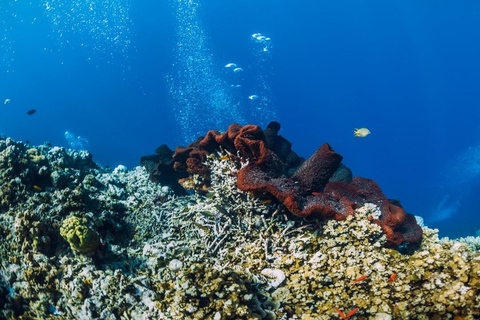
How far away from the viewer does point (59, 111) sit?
7438 centimetres

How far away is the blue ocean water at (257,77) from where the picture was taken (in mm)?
66938

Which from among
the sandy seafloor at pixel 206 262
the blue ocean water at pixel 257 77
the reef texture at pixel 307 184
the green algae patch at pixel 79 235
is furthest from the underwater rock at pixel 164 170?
the blue ocean water at pixel 257 77

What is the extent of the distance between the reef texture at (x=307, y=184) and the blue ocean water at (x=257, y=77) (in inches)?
2152

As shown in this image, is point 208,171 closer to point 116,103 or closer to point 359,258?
point 359,258

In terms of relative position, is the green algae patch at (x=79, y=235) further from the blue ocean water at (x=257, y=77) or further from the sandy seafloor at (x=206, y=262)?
the blue ocean water at (x=257, y=77)

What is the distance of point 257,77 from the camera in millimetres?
80938

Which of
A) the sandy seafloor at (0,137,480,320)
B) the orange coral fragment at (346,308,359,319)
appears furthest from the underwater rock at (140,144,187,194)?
the orange coral fragment at (346,308,359,319)

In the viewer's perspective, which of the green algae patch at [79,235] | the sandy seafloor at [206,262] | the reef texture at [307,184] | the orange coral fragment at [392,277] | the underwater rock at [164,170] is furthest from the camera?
the underwater rock at [164,170]

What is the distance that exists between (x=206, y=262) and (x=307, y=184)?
2.50 meters

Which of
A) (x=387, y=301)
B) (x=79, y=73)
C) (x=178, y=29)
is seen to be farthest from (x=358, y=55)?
(x=387, y=301)

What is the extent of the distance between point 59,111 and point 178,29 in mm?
37611

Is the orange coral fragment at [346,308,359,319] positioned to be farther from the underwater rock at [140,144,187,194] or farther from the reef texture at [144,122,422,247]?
the underwater rock at [140,144,187,194]

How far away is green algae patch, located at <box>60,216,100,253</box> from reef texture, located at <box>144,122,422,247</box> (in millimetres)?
2468

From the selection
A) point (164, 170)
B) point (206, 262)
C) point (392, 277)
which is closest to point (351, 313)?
point (392, 277)
